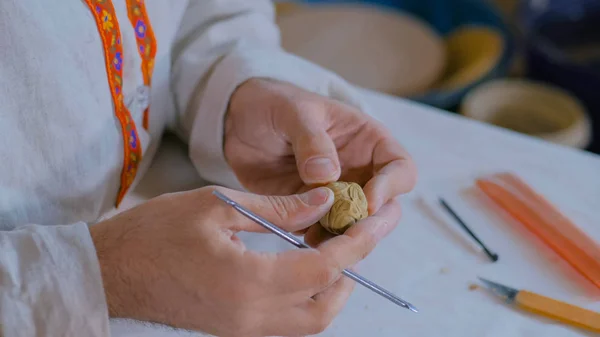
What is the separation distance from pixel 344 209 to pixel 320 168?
0.17 feet

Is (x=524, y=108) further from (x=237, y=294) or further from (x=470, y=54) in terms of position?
(x=237, y=294)

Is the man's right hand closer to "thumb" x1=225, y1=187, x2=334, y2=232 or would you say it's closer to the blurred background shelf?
"thumb" x1=225, y1=187, x2=334, y2=232

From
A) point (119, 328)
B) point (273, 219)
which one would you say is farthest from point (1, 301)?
point (273, 219)

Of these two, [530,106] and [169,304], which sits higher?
[169,304]

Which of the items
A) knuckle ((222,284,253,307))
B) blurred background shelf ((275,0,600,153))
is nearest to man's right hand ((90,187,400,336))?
knuckle ((222,284,253,307))

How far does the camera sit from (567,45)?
1870 millimetres

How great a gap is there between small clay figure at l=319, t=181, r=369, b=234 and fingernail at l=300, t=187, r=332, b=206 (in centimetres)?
3

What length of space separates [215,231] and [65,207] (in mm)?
216

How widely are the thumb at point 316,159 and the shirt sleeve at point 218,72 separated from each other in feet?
0.45

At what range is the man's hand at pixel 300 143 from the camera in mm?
666

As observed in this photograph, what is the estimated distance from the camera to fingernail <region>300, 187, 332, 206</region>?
57 cm

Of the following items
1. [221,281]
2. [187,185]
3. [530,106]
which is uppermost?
[221,281]

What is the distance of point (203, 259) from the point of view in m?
0.51

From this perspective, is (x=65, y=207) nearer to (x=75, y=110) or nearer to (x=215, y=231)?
(x=75, y=110)
